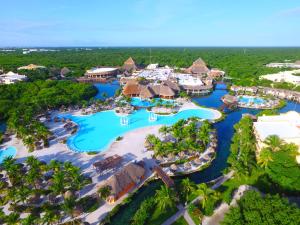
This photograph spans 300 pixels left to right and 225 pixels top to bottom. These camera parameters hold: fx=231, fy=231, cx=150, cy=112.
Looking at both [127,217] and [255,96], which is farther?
[255,96]

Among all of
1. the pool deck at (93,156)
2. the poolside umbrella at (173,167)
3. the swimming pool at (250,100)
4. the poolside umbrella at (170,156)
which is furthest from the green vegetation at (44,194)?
the swimming pool at (250,100)

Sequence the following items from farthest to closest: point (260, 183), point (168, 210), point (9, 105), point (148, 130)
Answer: point (9, 105) → point (148, 130) → point (260, 183) → point (168, 210)

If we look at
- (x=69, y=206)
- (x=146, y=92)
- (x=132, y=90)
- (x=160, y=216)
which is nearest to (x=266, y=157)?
(x=160, y=216)

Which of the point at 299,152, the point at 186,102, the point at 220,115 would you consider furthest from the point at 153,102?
the point at 299,152

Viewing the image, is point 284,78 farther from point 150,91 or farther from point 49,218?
point 49,218

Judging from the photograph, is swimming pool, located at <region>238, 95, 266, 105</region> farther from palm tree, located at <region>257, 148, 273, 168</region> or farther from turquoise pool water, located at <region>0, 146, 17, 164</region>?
turquoise pool water, located at <region>0, 146, 17, 164</region>

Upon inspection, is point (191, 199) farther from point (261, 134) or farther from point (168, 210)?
point (261, 134)
